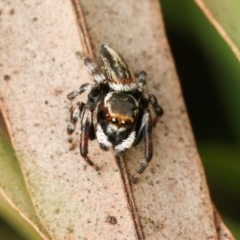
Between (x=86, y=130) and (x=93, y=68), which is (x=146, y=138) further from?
(x=93, y=68)

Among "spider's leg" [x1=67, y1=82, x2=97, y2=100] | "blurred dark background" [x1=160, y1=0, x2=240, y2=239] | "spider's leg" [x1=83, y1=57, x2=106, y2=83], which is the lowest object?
"blurred dark background" [x1=160, y1=0, x2=240, y2=239]

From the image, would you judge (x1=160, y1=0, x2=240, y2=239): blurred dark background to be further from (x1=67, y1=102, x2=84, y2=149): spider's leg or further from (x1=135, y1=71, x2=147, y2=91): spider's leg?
(x1=67, y1=102, x2=84, y2=149): spider's leg

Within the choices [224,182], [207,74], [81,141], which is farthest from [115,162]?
[207,74]

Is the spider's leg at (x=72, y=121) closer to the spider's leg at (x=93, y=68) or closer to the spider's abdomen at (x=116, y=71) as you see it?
the spider's leg at (x=93, y=68)

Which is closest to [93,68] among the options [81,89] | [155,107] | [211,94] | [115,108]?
[81,89]

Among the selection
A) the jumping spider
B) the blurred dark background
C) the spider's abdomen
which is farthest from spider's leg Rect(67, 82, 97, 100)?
the blurred dark background
